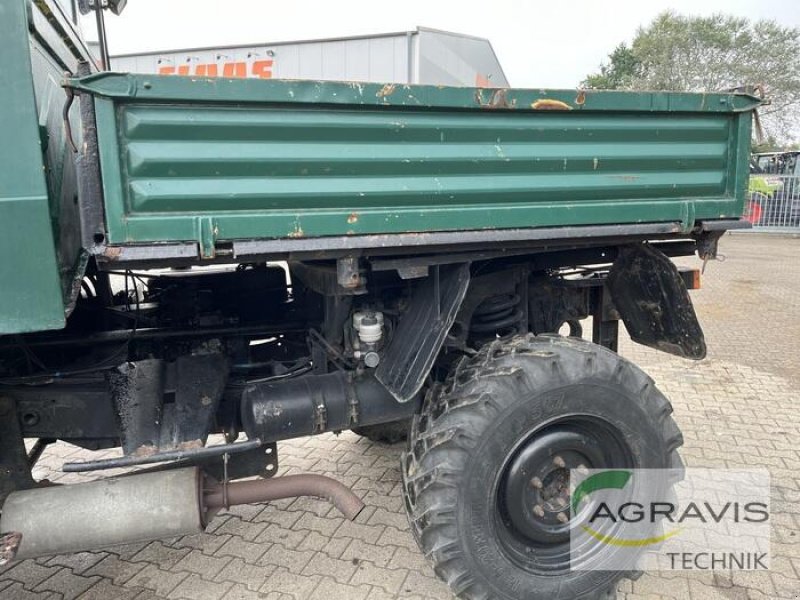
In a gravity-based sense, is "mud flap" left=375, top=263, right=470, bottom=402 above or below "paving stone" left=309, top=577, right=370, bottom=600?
above

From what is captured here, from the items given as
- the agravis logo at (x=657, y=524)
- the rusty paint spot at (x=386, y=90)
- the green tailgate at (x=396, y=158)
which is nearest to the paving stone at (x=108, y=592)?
the green tailgate at (x=396, y=158)

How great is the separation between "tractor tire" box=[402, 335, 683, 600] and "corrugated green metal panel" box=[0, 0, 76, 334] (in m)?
1.48

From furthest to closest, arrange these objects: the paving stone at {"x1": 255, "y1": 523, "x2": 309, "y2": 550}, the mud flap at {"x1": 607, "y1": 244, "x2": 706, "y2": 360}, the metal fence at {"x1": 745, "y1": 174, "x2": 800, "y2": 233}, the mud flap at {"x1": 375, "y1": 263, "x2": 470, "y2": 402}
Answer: the metal fence at {"x1": 745, "y1": 174, "x2": 800, "y2": 233}, the paving stone at {"x1": 255, "y1": 523, "x2": 309, "y2": 550}, the mud flap at {"x1": 607, "y1": 244, "x2": 706, "y2": 360}, the mud flap at {"x1": 375, "y1": 263, "x2": 470, "y2": 402}

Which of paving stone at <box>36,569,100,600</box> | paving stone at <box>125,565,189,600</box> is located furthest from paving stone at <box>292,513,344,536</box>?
paving stone at <box>36,569,100,600</box>

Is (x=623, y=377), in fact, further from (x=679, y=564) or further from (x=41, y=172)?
(x=41, y=172)

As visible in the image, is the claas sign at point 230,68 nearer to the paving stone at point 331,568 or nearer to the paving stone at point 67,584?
the paving stone at point 67,584

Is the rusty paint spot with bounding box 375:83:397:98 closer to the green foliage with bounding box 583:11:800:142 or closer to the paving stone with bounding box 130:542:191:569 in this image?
the paving stone with bounding box 130:542:191:569

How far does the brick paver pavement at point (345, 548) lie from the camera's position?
→ 284cm

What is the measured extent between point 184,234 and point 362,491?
7.60 ft

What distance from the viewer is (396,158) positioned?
221 cm

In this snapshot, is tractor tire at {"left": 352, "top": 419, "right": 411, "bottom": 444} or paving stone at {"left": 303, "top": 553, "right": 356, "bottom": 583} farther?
tractor tire at {"left": 352, "top": 419, "right": 411, "bottom": 444}

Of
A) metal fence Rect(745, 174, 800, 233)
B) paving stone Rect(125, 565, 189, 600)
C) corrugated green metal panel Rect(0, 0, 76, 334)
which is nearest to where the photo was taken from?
corrugated green metal panel Rect(0, 0, 76, 334)

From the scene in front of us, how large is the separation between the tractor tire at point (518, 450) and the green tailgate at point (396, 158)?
2.04ft

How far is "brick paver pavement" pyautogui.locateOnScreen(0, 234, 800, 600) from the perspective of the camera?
284 centimetres
